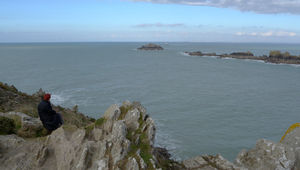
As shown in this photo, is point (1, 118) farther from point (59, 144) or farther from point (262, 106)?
point (262, 106)

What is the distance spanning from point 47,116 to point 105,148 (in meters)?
3.95

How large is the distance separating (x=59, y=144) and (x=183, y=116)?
804 inches

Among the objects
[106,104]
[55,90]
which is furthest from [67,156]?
[55,90]

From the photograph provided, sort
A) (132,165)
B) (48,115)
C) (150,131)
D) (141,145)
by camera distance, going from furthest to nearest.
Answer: (48,115), (150,131), (141,145), (132,165)

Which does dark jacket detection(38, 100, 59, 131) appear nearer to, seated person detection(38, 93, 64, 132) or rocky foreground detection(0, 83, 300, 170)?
seated person detection(38, 93, 64, 132)

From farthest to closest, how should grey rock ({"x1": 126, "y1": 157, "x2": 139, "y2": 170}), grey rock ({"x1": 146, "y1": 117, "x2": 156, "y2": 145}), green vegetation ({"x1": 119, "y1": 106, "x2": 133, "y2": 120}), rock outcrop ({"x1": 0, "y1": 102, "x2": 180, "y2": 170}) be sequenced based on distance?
1. green vegetation ({"x1": 119, "y1": 106, "x2": 133, "y2": 120})
2. grey rock ({"x1": 146, "y1": 117, "x2": 156, "y2": 145})
3. rock outcrop ({"x1": 0, "y1": 102, "x2": 180, "y2": 170})
4. grey rock ({"x1": 126, "y1": 157, "x2": 139, "y2": 170})

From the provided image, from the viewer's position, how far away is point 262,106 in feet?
108

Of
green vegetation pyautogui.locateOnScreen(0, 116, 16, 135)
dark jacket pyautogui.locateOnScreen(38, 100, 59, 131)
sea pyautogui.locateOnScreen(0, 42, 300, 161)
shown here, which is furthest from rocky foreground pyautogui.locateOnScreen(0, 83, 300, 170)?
sea pyautogui.locateOnScreen(0, 42, 300, 161)

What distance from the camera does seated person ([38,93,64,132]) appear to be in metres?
10.1

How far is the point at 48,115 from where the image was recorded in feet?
34.3

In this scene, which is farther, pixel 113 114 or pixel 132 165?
pixel 113 114

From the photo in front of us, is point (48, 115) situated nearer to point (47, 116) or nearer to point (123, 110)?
point (47, 116)

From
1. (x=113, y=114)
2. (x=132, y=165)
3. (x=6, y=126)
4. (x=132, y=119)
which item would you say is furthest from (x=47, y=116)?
(x=132, y=165)

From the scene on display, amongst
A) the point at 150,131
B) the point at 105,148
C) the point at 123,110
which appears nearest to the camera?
the point at 105,148
